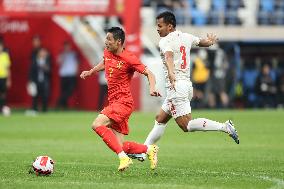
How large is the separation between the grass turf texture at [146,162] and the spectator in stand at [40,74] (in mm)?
3551

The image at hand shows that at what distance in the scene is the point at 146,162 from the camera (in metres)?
15.3

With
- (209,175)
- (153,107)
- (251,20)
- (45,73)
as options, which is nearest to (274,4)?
(251,20)

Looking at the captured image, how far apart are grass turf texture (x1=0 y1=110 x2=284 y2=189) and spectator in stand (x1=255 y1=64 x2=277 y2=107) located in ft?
26.5

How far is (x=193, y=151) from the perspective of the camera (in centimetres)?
1745

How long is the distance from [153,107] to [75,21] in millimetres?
4123

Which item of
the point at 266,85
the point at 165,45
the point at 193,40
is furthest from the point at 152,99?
the point at 165,45

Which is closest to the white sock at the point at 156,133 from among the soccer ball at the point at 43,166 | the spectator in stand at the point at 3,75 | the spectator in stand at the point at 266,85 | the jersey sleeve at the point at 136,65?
the jersey sleeve at the point at 136,65

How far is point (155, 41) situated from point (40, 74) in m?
7.00

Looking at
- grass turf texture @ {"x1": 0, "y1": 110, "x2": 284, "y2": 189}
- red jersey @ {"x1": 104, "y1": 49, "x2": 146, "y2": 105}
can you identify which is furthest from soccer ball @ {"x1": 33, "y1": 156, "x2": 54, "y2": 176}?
red jersey @ {"x1": 104, "y1": 49, "x2": 146, "y2": 105}

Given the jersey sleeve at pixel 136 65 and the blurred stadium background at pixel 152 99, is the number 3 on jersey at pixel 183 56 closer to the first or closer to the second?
the jersey sleeve at pixel 136 65

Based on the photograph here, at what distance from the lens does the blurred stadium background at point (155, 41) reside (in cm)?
3108

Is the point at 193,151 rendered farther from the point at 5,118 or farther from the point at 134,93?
the point at 134,93

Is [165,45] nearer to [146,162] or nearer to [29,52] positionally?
[146,162]

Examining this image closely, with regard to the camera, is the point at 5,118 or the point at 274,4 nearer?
the point at 5,118
